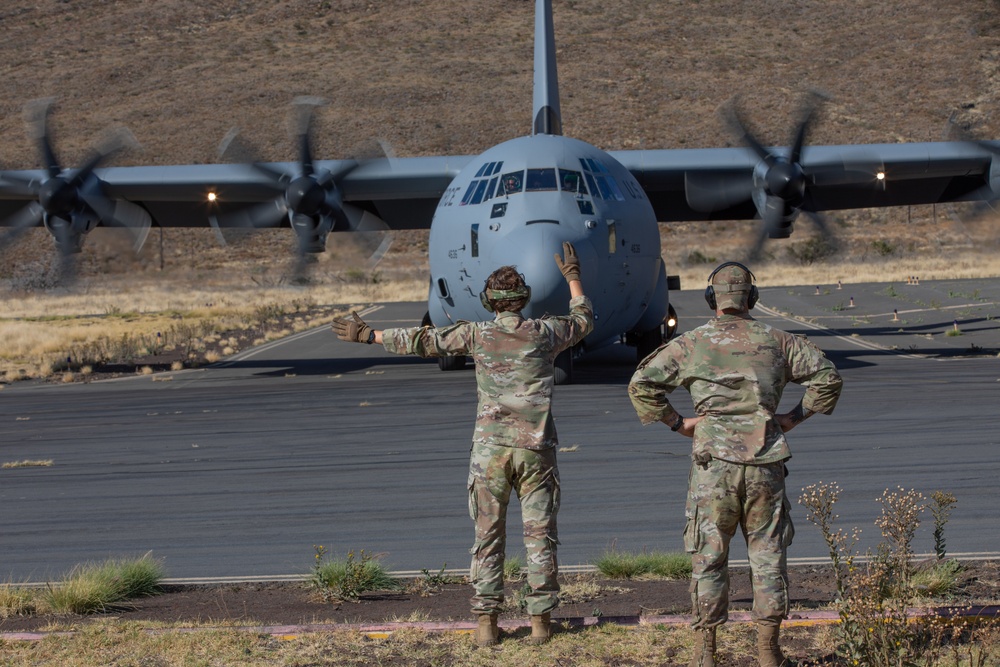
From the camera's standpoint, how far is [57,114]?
338 ft

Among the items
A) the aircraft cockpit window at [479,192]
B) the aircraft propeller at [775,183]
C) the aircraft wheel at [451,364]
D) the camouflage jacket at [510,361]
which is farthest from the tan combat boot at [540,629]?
the aircraft propeller at [775,183]

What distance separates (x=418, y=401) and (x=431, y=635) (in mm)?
12896

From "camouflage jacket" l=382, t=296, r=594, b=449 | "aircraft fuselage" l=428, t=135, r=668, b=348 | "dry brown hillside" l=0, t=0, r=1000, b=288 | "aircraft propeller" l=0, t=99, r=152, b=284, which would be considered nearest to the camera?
"camouflage jacket" l=382, t=296, r=594, b=449

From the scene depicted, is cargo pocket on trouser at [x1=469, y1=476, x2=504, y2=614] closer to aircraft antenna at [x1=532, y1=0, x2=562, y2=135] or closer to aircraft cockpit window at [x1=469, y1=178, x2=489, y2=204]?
aircraft cockpit window at [x1=469, y1=178, x2=489, y2=204]

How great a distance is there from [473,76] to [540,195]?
89.4m

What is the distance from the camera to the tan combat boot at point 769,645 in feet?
19.6

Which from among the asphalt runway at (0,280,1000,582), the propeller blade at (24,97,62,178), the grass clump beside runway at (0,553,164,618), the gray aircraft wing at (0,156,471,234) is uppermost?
the propeller blade at (24,97,62,178)

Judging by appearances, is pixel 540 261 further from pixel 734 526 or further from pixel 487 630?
pixel 734 526

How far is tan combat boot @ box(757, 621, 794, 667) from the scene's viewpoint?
19.6 feet

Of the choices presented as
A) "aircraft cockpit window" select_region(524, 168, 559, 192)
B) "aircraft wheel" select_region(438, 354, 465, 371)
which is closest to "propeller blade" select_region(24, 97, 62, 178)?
"aircraft wheel" select_region(438, 354, 465, 371)

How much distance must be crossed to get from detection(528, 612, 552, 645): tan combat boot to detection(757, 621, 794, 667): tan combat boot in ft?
4.19

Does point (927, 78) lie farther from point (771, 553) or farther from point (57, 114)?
point (771, 553)

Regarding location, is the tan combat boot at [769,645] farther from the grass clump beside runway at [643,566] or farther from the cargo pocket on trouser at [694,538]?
the grass clump beside runway at [643,566]

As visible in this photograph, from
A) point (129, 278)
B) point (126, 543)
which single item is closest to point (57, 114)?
point (129, 278)
